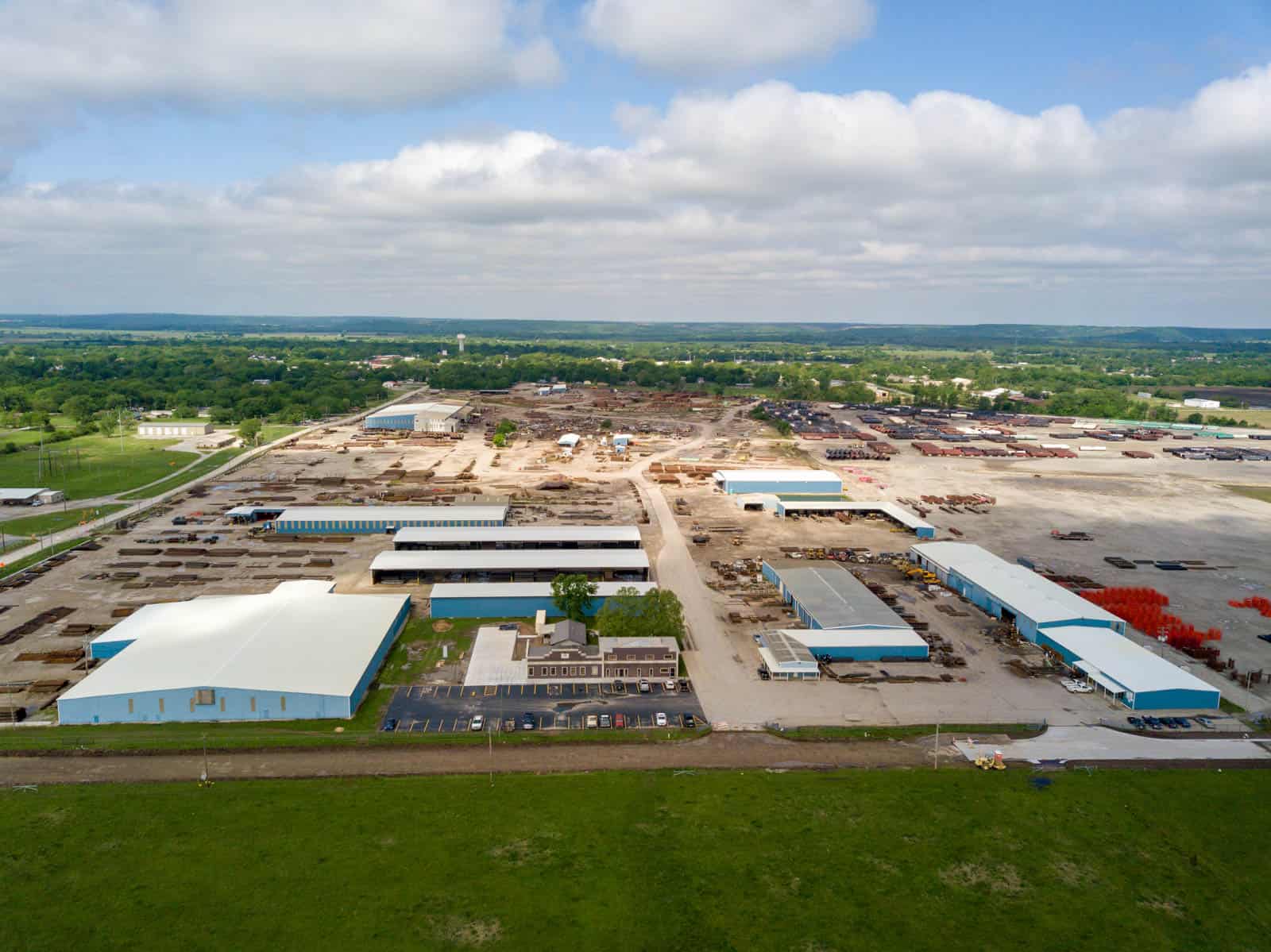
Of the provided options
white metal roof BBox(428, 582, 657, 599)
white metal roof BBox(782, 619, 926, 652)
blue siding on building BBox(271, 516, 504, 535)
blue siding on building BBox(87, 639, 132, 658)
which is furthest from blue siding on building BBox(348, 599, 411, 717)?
white metal roof BBox(782, 619, 926, 652)

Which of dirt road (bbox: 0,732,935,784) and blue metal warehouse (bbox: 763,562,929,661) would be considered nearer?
dirt road (bbox: 0,732,935,784)

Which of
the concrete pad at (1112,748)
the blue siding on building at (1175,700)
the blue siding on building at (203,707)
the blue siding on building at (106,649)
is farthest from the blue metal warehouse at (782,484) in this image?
the blue siding on building at (106,649)

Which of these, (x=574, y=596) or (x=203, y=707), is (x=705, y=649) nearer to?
(x=574, y=596)

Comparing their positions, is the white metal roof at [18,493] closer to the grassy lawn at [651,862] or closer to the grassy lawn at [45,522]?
the grassy lawn at [45,522]

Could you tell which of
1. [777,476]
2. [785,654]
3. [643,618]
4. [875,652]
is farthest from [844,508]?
[643,618]

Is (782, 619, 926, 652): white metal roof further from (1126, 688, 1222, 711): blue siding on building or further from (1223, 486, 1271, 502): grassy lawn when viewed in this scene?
(1223, 486, 1271, 502): grassy lawn

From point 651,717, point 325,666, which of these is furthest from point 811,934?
point 325,666

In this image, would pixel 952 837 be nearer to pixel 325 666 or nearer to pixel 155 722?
pixel 325 666
